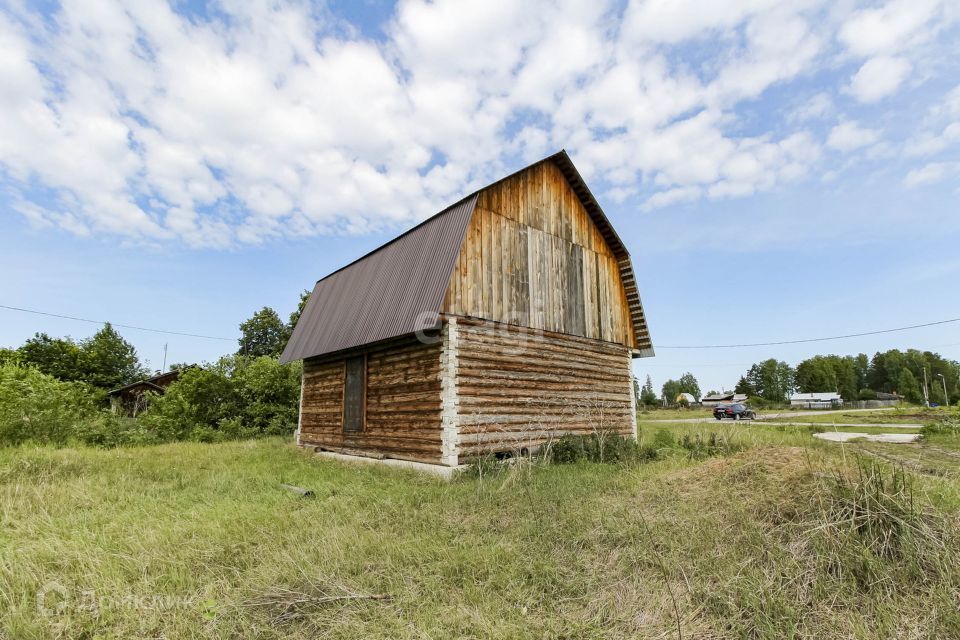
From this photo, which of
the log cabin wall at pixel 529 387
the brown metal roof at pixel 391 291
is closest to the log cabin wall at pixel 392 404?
the brown metal roof at pixel 391 291

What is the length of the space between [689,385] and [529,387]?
11747cm

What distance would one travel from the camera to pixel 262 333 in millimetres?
44750

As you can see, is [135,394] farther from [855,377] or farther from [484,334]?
[855,377]

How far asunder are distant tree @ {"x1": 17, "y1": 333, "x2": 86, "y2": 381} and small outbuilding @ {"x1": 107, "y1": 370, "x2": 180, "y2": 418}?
20.5 feet

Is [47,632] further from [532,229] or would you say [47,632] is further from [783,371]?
[783,371]

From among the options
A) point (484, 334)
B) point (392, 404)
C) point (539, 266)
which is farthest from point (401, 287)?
point (539, 266)

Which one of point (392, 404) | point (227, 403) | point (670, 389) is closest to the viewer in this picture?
point (392, 404)

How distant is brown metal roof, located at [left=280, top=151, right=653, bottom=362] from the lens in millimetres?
10859

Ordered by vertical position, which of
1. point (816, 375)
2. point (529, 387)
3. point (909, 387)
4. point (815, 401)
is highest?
point (816, 375)

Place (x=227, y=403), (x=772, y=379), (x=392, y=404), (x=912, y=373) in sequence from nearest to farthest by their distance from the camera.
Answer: (x=392, y=404), (x=227, y=403), (x=912, y=373), (x=772, y=379)

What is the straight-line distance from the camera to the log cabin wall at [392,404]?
1060 centimetres

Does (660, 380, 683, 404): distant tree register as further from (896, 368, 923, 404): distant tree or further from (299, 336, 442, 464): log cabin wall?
(299, 336, 442, 464): log cabin wall

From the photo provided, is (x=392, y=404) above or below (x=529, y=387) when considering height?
below

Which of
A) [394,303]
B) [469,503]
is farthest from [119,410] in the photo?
[469,503]
